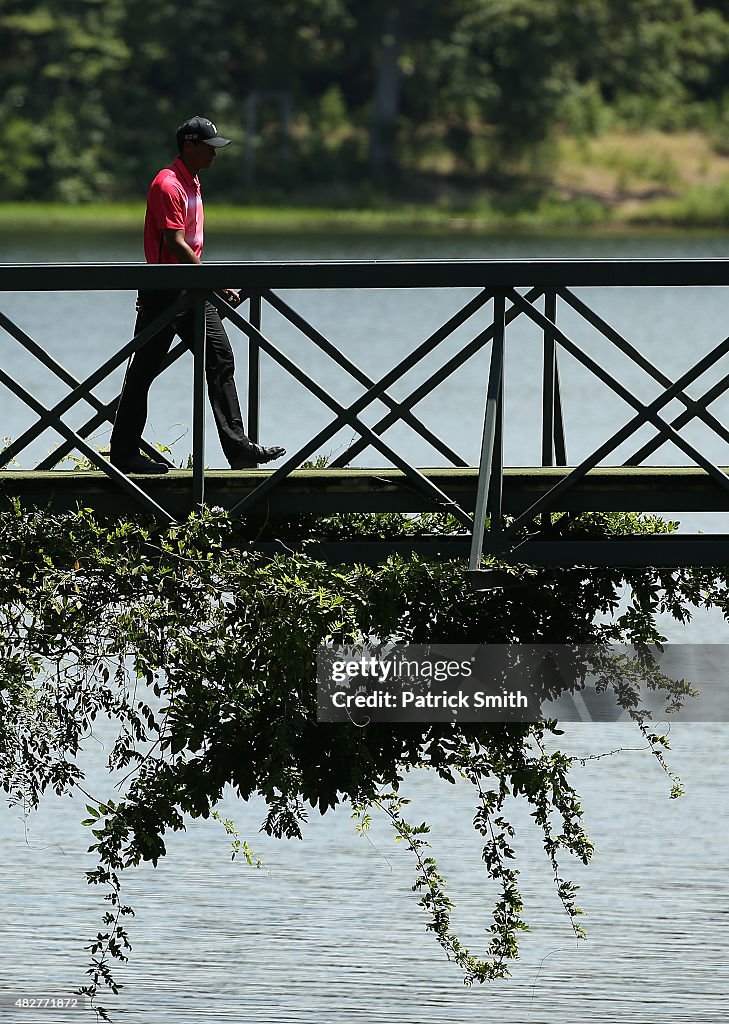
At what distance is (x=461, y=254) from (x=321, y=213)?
20057 millimetres

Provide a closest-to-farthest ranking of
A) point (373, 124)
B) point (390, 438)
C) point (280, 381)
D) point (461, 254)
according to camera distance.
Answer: point (390, 438)
point (280, 381)
point (461, 254)
point (373, 124)

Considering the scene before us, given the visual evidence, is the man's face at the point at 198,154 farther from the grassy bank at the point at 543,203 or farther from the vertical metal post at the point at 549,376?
the grassy bank at the point at 543,203

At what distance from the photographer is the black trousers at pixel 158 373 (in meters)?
9.03

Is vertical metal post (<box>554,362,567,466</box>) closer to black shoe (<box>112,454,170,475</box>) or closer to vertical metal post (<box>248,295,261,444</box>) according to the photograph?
vertical metal post (<box>248,295,261,444</box>)

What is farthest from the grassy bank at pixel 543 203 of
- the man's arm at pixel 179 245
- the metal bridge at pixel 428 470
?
the man's arm at pixel 179 245

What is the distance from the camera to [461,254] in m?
54.1

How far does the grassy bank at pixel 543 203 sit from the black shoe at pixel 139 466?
194ft

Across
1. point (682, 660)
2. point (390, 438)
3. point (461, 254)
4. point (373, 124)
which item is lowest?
point (682, 660)

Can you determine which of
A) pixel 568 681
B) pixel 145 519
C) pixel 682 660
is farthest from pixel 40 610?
pixel 682 660

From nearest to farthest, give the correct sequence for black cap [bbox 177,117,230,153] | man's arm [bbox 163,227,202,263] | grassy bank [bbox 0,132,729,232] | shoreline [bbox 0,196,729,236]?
1. man's arm [bbox 163,227,202,263]
2. black cap [bbox 177,117,230,153]
3. shoreline [bbox 0,196,729,236]
4. grassy bank [bbox 0,132,729,232]

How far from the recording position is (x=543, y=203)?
247ft

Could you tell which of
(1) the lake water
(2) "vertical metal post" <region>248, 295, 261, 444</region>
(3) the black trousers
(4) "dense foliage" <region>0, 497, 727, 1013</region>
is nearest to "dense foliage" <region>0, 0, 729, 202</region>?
(1) the lake water

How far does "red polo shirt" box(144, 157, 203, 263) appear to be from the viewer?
29.0ft

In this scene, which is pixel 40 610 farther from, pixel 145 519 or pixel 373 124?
pixel 373 124
